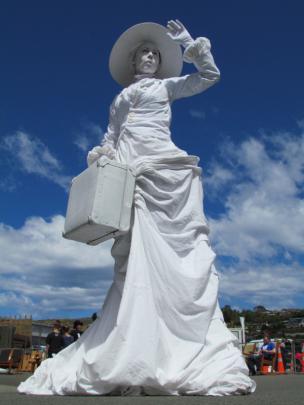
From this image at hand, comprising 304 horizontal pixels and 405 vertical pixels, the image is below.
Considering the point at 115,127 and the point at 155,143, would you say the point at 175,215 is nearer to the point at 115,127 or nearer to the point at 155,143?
the point at 155,143

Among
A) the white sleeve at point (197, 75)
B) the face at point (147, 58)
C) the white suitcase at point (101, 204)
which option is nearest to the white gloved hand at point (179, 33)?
the white sleeve at point (197, 75)

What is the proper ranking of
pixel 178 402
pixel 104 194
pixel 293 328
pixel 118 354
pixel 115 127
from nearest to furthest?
pixel 178 402 < pixel 118 354 < pixel 104 194 < pixel 115 127 < pixel 293 328

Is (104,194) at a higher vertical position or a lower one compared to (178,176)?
lower

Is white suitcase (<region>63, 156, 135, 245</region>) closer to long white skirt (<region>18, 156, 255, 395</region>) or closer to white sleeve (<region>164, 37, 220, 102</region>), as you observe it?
long white skirt (<region>18, 156, 255, 395</region>)

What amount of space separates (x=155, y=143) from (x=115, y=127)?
1047 millimetres

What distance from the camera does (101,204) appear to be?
5195 millimetres

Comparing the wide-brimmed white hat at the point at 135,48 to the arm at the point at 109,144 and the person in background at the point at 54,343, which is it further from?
the person in background at the point at 54,343

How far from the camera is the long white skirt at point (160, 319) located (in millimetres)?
4539

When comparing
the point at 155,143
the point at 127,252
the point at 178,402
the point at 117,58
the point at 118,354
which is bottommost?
the point at 178,402

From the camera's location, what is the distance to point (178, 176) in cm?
602

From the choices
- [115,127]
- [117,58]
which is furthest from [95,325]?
[117,58]

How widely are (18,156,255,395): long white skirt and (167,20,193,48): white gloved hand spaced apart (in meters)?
1.66

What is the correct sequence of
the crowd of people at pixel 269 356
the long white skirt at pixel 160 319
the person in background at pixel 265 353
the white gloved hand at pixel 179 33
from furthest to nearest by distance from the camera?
the person in background at pixel 265 353 → the crowd of people at pixel 269 356 → the white gloved hand at pixel 179 33 → the long white skirt at pixel 160 319

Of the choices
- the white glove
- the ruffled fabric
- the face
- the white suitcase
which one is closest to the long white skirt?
the white suitcase
